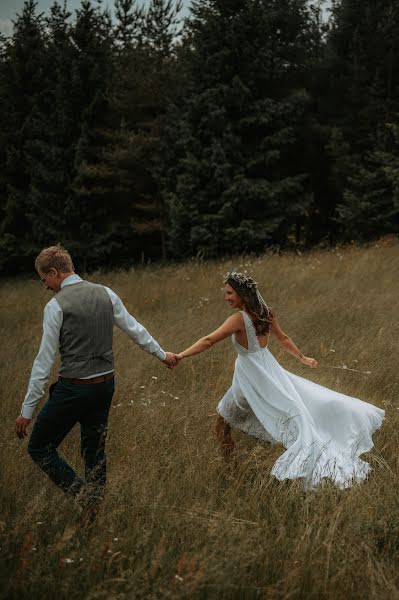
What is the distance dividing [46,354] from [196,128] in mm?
17403

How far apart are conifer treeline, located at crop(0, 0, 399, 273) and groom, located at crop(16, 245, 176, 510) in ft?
48.8

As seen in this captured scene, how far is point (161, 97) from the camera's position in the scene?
22.2 meters

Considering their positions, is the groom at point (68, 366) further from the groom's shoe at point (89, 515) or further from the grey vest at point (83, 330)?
the groom's shoe at point (89, 515)

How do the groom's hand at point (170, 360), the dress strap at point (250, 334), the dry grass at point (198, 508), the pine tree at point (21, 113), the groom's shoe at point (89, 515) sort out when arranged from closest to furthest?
1. the dry grass at point (198, 508)
2. the groom's shoe at point (89, 515)
3. the dress strap at point (250, 334)
4. the groom's hand at point (170, 360)
5. the pine tree at point (21, 113)

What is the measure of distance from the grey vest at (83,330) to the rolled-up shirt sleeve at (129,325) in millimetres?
167

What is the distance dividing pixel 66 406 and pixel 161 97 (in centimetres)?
2056

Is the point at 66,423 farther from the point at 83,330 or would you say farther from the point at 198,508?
the point at 198,508

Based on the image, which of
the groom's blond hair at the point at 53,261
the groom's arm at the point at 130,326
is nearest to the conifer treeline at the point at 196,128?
the groom's arm at the point at 130,326

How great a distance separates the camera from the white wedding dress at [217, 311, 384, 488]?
4066 mm

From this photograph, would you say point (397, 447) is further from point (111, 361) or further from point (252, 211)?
point (252, 211)

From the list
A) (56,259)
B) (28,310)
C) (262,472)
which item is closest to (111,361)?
(56,259)

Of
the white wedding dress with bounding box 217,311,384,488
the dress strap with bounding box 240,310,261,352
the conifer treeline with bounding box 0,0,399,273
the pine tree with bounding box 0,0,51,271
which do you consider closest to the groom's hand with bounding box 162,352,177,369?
the white wedding dress with bounding box 217,311,384,488

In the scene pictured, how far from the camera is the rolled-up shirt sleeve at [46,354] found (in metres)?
3.65

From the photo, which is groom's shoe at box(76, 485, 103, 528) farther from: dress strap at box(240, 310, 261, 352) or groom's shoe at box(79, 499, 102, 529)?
dress strap at box(240, 310, 261, 352)
